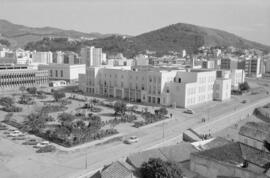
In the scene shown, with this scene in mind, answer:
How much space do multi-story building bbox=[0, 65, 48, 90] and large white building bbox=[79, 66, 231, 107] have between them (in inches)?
470

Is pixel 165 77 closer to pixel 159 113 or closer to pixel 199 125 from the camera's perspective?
pixel 159 113

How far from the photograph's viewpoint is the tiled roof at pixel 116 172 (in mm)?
15111

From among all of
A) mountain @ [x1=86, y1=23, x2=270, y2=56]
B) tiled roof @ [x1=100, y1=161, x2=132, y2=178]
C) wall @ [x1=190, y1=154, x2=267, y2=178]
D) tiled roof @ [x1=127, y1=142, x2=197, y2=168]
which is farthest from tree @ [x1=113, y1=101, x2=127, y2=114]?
mountain @ [x1=86, y1=23, x2=270, y2=56]

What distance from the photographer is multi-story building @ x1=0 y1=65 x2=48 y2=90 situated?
158ft

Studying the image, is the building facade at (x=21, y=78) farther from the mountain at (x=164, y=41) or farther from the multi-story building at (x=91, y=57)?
the mountain at (x=164, y=41)

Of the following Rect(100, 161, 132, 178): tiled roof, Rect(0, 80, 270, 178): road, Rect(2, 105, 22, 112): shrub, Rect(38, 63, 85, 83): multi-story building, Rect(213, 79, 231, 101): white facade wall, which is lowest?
Rect(0, 80, 270, 178): road

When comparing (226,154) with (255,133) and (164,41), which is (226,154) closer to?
(255,133)

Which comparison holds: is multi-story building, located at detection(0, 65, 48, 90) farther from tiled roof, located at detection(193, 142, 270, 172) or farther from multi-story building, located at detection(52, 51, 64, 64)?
tiled roof, located at detection(193, 142, 270, 172)

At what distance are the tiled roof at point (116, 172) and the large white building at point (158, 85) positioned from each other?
70.0ft

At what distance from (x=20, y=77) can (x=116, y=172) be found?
128ft

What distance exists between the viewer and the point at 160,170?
15.0m

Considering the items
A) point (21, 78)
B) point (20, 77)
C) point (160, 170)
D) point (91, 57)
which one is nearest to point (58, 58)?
point (91, 57)

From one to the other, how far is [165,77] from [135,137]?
1528cm

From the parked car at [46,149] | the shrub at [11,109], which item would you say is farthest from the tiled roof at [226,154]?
the shrub at [11,109]
